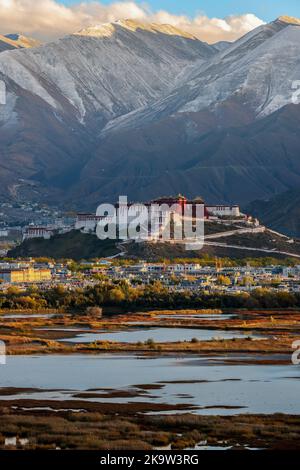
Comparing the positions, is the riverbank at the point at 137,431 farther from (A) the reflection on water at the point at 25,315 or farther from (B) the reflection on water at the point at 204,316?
(B) the reflection on water at the point at 204,316

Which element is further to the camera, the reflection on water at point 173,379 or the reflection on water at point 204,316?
the reflection on water at point 204,316

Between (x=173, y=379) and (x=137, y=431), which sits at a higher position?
(x=173, y=379)

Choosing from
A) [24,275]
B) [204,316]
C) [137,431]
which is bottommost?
[137,431]

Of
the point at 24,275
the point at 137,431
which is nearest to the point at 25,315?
the point at 24,275

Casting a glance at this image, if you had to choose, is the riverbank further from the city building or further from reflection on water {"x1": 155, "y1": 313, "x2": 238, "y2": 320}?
the city building

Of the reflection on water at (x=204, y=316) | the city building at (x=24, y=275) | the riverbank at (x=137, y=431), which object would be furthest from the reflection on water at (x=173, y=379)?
the city building at (x=24, y=275)

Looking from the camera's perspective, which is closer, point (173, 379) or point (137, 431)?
point (137, 431)

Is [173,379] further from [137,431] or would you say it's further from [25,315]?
[25,315]

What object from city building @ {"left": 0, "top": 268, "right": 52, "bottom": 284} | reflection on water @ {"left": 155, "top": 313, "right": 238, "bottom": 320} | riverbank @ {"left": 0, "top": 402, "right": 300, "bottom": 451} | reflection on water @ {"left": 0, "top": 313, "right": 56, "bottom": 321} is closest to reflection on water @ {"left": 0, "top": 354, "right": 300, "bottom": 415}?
riverbank @ {"left": 0, "top": 402, "right": 300, "bottom": 451}

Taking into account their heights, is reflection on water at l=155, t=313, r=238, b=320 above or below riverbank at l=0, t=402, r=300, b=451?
above

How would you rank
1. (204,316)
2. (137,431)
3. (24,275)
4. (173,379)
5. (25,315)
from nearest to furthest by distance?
(137,431), (173,379), (25,315), (204,316), (24,275)
